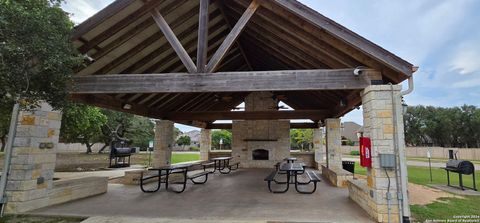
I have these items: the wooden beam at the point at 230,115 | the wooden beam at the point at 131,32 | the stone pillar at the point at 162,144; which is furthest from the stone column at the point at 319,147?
the wooden beam at the point at 131,32

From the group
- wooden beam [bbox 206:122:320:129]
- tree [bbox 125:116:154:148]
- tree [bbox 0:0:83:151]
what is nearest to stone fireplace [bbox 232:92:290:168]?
wooden beam [bbox 206:122:320:129]

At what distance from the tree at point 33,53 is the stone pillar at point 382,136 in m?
4.85

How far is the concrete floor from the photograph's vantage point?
4156mm

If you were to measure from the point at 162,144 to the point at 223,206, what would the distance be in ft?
19.8

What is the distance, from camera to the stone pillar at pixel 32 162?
434cm

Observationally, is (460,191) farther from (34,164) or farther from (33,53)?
(34,164)

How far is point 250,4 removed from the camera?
4.58m

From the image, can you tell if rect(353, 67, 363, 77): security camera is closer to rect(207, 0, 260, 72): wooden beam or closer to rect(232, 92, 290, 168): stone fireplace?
rect(207, 0, 260, 72): wooden beam

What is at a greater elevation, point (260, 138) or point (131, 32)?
point (131, 32)

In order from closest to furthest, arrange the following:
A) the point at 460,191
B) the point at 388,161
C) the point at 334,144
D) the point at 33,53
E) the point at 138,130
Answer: the point at 33,53, the point at 388,161, the point at 460,191, the point at 334,144, the point at 138,130

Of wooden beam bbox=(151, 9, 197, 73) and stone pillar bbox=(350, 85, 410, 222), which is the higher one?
wooden beam bbox=(151, 9, 197, 73)

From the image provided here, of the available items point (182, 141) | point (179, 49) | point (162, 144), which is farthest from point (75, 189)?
point (182, 141)

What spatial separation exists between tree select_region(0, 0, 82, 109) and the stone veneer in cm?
113

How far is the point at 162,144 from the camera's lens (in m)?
10.1
